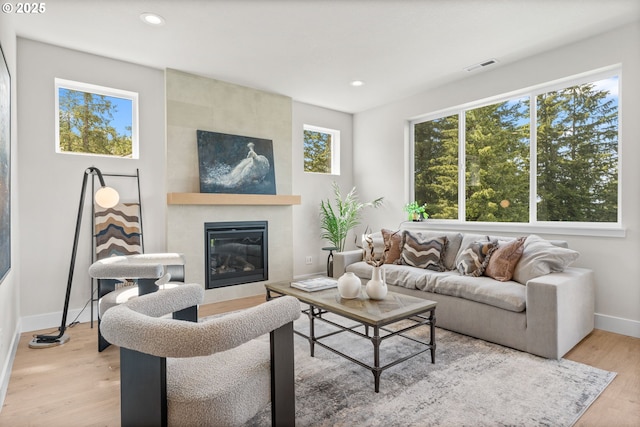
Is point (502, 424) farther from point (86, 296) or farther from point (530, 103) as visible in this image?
point (86, 296)

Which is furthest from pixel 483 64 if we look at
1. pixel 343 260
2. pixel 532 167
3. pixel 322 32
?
pixel 343 260

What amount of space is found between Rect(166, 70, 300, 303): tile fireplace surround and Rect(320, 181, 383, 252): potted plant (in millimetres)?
639

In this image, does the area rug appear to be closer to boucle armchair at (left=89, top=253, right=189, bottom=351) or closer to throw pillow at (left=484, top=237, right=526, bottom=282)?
throw pillow at (left=484, top=237, right=526, bottom=282)

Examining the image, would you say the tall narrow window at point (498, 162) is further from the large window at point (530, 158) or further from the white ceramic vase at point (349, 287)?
the white ceramic vase at point (349, 287)

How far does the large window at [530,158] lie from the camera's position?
10.4 feet

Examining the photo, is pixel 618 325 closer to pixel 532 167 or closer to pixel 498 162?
pixel 532 167

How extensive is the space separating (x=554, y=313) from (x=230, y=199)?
128 inches

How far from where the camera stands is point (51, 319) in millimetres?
3188

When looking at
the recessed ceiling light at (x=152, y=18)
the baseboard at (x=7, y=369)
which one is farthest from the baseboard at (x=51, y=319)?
the recessed ceiling light at (x=152, y=18)

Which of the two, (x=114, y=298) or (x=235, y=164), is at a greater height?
(x=235, y=164)

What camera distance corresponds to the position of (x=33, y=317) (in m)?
3.11

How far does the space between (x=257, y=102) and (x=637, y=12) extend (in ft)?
12.2

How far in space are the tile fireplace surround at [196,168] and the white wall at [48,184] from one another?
0.52m

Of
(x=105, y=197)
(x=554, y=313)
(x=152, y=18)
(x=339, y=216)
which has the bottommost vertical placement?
(x=554, y=313)
